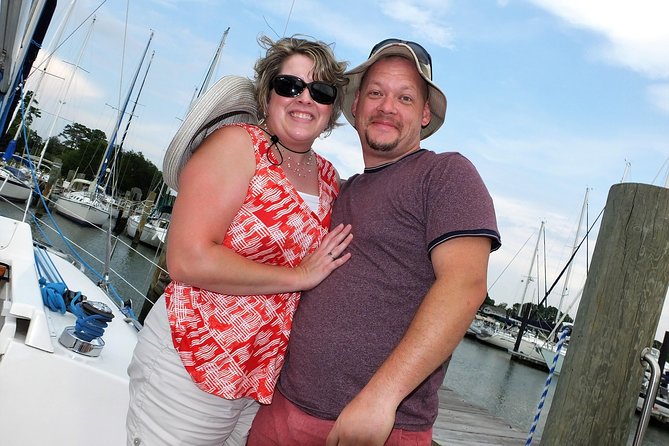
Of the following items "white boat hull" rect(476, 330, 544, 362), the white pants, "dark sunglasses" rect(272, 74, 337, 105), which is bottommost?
"white boat hull" rect(476, 330, 544, 362)

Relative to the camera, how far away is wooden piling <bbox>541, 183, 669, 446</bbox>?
2645 mm

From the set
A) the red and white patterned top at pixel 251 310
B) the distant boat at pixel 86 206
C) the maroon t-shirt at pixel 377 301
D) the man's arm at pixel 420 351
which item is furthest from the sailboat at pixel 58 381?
the distant boat at pixel 86 206

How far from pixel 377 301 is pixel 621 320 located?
5.02 feet

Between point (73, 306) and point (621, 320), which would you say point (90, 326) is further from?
point (621, 320)

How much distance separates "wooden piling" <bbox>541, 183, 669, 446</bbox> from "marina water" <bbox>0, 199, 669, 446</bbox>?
1529 cm

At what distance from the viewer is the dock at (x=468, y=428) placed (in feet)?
15.6

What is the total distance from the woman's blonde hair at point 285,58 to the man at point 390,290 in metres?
0.12

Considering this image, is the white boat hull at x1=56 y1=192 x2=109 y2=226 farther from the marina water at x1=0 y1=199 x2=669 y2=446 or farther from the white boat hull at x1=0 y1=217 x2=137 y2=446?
the white boat hull at x1=0 y1=217 x2=137 y2=446

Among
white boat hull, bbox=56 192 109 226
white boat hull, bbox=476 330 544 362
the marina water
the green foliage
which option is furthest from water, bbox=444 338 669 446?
the green foliage

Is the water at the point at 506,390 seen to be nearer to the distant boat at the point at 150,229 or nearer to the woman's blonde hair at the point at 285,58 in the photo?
the woman's blonde hair at the point at 285,58

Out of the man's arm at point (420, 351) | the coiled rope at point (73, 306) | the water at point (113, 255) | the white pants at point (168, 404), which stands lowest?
the water at point (113, 255)

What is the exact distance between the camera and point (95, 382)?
267cm

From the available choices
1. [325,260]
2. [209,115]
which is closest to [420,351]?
[325,260]

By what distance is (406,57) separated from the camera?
221 centimetres
